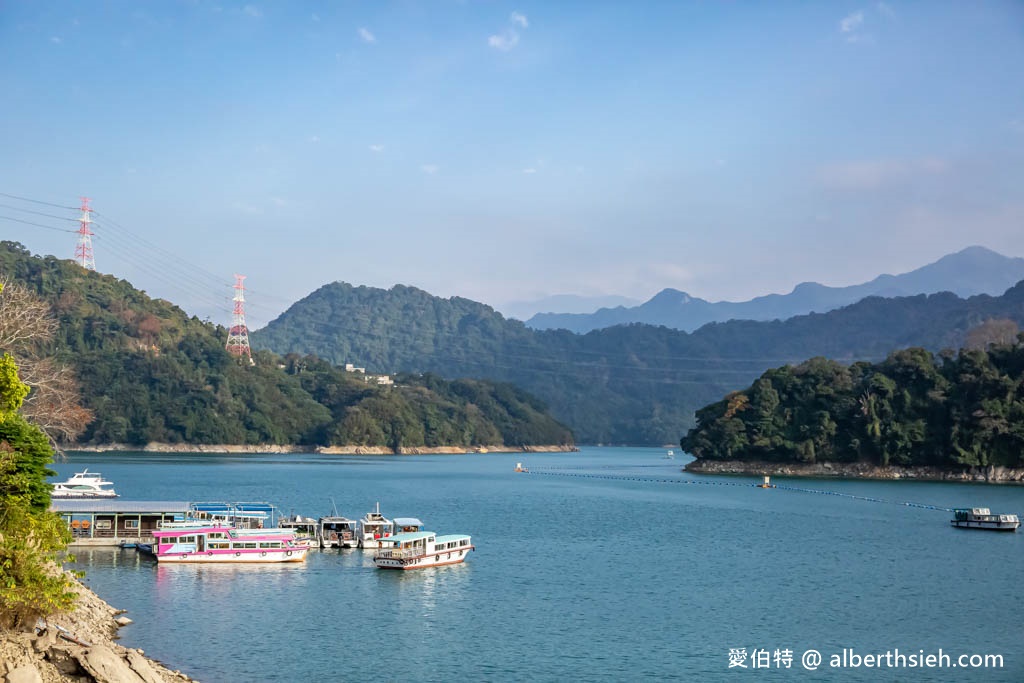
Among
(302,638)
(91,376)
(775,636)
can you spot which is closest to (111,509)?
(302,638)

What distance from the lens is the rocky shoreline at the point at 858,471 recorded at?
95.6 metres

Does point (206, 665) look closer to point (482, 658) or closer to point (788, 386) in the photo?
point (482, 658)

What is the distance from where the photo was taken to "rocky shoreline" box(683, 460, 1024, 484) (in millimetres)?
95550

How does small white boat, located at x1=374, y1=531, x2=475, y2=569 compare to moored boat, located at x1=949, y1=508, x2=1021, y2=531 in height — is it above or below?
above

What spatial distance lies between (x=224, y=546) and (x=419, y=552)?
822 centimetres

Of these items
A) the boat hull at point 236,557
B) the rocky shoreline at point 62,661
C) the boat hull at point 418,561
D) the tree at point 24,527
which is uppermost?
the tree at point 24,527

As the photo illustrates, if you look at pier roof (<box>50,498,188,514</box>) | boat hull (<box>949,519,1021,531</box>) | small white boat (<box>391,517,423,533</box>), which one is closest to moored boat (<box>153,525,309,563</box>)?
pier roof (<box>50,498,188,514</box>)

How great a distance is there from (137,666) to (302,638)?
28.5ft

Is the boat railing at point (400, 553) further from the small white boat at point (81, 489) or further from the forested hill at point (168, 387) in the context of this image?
the forested hill at point (168, 387)

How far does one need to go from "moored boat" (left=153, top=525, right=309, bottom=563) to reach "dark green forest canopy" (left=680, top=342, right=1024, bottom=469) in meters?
76.7

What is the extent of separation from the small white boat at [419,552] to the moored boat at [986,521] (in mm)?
31271

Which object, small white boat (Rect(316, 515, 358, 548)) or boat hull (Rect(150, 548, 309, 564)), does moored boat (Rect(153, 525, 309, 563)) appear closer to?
boat hull (Rect(150, 548, 309, 564))

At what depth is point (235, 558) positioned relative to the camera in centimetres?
4088

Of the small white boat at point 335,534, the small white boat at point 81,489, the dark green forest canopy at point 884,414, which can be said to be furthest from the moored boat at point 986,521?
the small white boat at point 81,489
